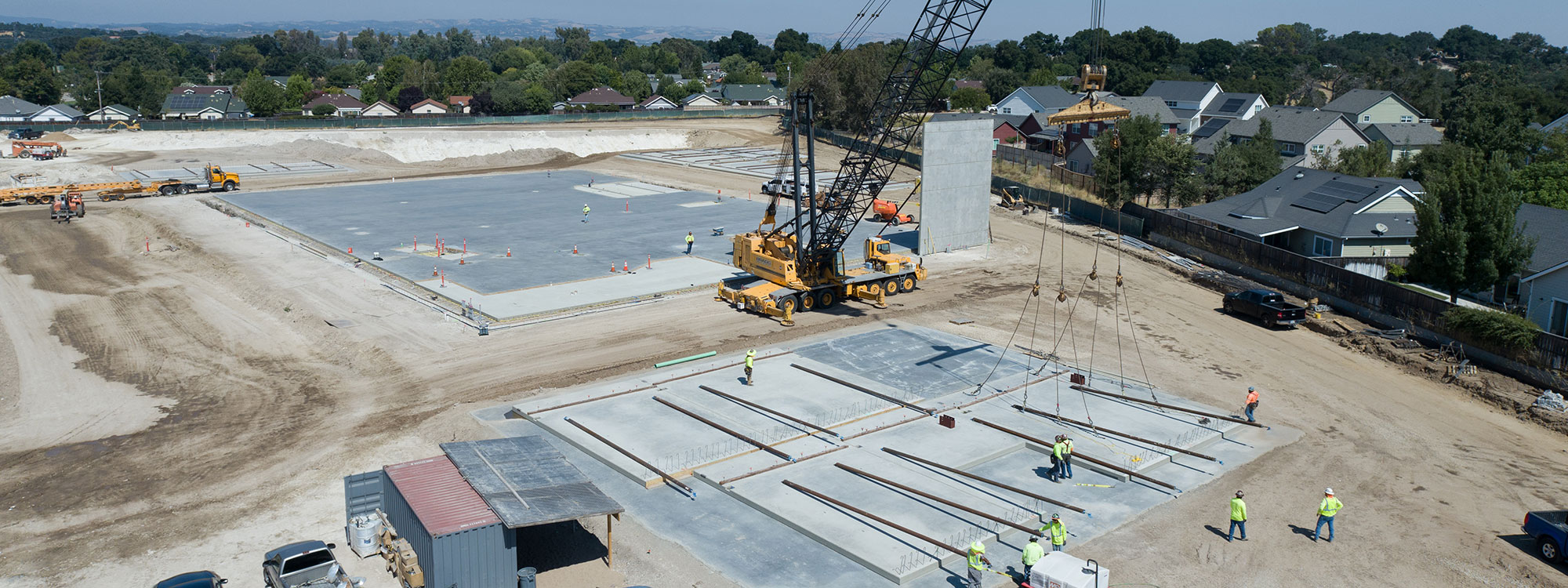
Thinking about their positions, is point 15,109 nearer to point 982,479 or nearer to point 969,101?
point 969,101

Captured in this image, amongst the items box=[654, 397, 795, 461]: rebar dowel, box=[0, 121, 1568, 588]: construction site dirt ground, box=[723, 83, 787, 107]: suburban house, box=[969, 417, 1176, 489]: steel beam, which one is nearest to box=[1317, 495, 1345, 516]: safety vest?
box=[0, 121, 1568, 588]: construction site dirt ground

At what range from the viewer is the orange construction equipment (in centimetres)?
8306

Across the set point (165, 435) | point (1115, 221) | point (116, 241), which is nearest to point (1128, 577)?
point (165, 435)

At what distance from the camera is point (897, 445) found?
1065 inches

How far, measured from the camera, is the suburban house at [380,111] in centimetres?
13825

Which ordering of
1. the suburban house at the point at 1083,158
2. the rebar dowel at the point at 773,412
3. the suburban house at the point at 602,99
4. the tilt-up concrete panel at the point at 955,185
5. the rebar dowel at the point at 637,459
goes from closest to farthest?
the rebar dowel at the point at 637,459 → the rebar dowel at the point at 773,412 → the tilt-up concrete panel at the point at 955,185 → the suburban house at the point at 1083,158 → the suburban house at the point at 602,99

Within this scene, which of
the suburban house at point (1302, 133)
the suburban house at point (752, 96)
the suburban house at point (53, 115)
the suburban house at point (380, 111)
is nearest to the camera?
Result: the suburban house at point (1302, 133)

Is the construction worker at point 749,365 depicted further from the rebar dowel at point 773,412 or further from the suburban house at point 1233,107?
the suburban house at point 1233,107

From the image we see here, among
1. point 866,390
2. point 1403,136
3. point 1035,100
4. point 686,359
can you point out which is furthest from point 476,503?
point 1035,100

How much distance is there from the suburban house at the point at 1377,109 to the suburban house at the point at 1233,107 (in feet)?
24.8

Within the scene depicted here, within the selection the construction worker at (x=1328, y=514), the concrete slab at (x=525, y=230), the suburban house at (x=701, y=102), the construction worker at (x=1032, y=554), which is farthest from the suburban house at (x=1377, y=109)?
the suburban house at (x=701, y=102)

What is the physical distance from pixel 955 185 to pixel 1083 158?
32.9 metres

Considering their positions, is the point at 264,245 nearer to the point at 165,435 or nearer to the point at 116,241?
the point at 116,241

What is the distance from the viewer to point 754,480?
80.8 feet
